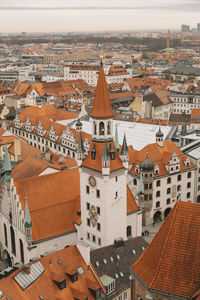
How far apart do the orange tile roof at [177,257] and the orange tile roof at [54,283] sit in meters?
9.67

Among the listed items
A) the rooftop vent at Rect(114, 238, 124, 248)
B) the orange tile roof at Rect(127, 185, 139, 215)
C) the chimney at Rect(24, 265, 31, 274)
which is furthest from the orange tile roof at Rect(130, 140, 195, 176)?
the chimney at Rect(24, 265, 31, 274)

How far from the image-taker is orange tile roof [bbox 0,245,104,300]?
40.2m

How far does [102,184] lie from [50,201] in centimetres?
903

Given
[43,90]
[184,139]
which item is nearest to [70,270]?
[184,139]

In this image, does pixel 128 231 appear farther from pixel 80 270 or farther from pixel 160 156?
pixel 160 156

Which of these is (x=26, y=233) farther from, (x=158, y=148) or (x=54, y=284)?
(x=158, y=148)

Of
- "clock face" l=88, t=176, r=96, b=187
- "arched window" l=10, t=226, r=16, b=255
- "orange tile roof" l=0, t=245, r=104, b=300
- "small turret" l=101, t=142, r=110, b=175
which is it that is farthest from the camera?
"arched window" l=10, t=226, r=16, b=255

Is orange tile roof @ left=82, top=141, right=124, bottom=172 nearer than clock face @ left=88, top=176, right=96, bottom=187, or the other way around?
orange tile roof @ left=82, top=141, right=124, bottom=172

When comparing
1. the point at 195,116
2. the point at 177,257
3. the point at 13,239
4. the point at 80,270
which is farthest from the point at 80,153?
the point at 195,116

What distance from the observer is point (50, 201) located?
55312 millimetres

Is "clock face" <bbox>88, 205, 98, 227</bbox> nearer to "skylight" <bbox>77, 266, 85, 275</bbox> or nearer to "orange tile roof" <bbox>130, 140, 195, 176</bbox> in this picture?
"skylight" <bbox>77, 266, 85, 275</bbox>

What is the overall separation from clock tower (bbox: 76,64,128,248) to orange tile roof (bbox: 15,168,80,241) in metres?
3.00

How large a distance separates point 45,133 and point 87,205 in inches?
2204

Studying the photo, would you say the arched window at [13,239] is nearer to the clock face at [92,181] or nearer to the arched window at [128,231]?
the clock face at [92,181]
